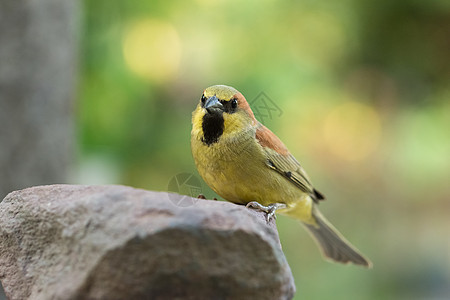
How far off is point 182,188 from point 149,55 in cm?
356

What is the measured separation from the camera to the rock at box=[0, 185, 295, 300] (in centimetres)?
200

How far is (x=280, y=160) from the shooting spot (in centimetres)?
326

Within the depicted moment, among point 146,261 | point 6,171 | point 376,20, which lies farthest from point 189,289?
point 376,20

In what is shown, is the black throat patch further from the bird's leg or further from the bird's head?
the bird's leg

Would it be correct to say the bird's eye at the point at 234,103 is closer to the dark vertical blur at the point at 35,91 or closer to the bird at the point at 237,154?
the bird at the point at 237,154

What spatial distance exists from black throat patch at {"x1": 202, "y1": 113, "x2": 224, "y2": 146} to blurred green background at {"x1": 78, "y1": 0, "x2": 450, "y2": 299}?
2.48m

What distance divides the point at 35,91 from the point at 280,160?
8.64 feet

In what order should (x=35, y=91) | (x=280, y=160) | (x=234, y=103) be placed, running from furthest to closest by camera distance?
1. (x=35, y=91)
2. (x=280, y=160)
3. (x=234, y=103)

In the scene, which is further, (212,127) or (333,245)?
(333,245)

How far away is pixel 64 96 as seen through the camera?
5211 mm

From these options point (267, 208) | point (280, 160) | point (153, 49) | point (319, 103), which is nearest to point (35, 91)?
point (153, 49)

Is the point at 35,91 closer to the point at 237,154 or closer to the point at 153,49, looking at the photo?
the point at 153,49

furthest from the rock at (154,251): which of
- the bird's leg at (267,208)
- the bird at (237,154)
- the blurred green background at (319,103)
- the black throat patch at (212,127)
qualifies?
the blurred green background at (319,103)

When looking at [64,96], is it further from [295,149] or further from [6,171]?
[295,149]
